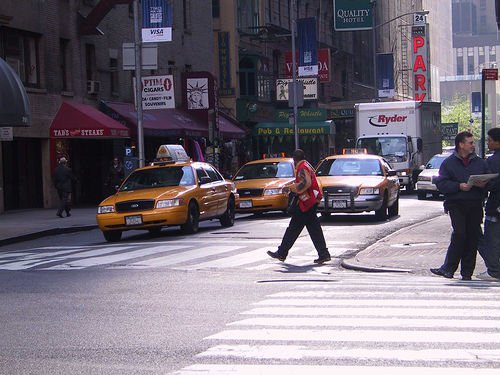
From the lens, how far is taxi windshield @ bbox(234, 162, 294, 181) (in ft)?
90.0

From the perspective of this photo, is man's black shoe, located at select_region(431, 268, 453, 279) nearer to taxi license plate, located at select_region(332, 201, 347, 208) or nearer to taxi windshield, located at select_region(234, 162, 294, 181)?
taxi license plate, located at select_region(332, 201, 347, 208)

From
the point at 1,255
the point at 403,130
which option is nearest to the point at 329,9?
the point at 403,130

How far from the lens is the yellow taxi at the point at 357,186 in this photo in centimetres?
2383

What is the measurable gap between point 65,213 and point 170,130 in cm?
875

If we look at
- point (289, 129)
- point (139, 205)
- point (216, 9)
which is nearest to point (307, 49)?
point (289, 129)

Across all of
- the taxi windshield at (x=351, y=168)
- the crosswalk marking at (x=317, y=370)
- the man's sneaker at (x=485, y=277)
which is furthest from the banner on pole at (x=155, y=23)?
the crosswalk marking at (x=317, y=370)

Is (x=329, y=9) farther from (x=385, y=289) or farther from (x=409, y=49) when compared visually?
(x=385, y=289)

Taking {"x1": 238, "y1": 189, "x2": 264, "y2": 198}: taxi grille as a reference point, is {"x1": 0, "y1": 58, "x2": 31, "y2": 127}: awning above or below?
above

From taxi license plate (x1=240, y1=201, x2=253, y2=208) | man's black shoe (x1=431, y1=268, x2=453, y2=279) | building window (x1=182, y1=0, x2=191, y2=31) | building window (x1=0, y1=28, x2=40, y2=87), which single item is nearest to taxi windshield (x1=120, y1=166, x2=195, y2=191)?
taxi license plate (x1=240, y1=201, x2=253, y2=208)

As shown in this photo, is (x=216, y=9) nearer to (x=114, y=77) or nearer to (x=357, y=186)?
(x=114, y=77)

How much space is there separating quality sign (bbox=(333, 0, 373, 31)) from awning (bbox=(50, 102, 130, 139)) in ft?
71.1

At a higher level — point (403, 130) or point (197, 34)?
point (197, 34)

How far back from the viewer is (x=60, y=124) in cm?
3347

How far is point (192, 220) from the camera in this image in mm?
21312
